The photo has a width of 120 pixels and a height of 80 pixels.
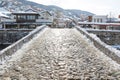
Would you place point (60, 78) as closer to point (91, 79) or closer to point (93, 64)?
point (91, 79)

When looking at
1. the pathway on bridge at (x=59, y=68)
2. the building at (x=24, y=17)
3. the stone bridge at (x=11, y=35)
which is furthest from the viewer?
→ the building at (x=24, y=17)

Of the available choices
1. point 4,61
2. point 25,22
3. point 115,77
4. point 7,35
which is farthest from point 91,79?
point 25,22

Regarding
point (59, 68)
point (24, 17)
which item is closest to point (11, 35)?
point (24, 17)

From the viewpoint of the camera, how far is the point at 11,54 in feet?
50.2

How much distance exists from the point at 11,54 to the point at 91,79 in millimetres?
6124

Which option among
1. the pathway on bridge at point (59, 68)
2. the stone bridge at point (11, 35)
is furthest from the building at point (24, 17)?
the pathway on bridge at point (59, 68)

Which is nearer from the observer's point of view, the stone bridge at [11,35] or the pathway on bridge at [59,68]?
the pathway on bridge at [59,68]

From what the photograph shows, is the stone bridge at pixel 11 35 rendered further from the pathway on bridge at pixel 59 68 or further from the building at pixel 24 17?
the pathway on bridge at pixel 59 68

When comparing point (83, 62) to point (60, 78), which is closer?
point (60, 78)

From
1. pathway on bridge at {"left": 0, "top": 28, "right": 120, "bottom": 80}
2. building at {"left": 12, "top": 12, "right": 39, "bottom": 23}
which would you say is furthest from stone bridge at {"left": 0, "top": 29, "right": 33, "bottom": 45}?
pathway on bridge at {"left": 0, "top": 28, "right": 120, "bottom": 80}

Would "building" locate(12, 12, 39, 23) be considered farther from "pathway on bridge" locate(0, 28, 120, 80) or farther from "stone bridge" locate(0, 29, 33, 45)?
"pathway on bridge" locate(0, 28, 120, 80)

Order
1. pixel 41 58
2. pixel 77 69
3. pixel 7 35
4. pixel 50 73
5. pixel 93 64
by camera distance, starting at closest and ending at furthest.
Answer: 1. pixel 50 73
2. pixel 77 69
3. pixel 93 64
4. pixel 41 58
5. pixel 7 35

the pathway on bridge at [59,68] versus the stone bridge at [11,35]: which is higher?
the pathway on bridge at [59,68]

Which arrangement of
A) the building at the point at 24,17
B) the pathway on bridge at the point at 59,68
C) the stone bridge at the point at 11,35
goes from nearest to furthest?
1. the pathway on bridge at the point at 59,68
2. the stone bridge at the point at 11,35
3. the building at the point at 24,17
